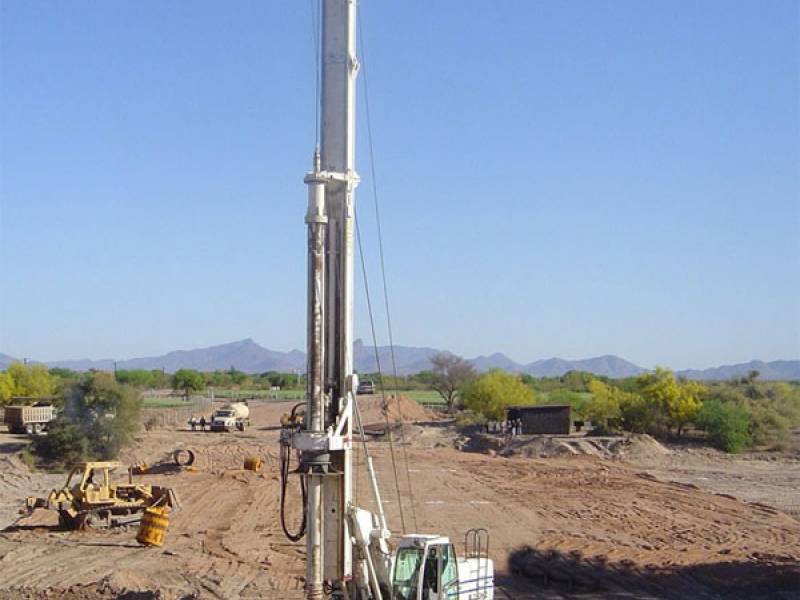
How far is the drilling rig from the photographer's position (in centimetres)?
1332

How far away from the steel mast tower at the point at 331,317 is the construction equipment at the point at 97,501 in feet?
55.5

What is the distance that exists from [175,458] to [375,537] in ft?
112

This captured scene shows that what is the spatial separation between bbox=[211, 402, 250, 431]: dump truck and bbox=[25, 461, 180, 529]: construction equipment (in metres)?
38.9

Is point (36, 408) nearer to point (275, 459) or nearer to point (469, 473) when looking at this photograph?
point (275, 459)

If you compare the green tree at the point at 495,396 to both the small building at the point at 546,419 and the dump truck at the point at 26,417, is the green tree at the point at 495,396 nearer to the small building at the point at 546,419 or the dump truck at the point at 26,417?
the small building at the point at 546,419

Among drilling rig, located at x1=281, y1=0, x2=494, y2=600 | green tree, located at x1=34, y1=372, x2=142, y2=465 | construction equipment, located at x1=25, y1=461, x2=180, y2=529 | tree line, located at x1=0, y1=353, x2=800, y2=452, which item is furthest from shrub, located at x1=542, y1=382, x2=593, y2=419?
drilling rig, located at x1=281, y1=0, x2=494, y2=600

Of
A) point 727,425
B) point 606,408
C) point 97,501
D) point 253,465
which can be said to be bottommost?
point 253,465

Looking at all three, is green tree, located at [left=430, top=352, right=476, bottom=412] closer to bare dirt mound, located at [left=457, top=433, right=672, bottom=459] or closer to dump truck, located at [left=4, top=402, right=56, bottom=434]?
bare dirt mound, located at [left=457, top=433, right=672, bottom=459]

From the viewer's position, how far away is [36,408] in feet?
201

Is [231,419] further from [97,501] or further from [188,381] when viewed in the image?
[188,381]

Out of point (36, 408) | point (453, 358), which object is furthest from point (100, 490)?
point (453, 358)

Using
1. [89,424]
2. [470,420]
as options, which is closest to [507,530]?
[89,424]

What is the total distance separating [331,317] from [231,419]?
5669 centimetres

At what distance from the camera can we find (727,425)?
58969mm
